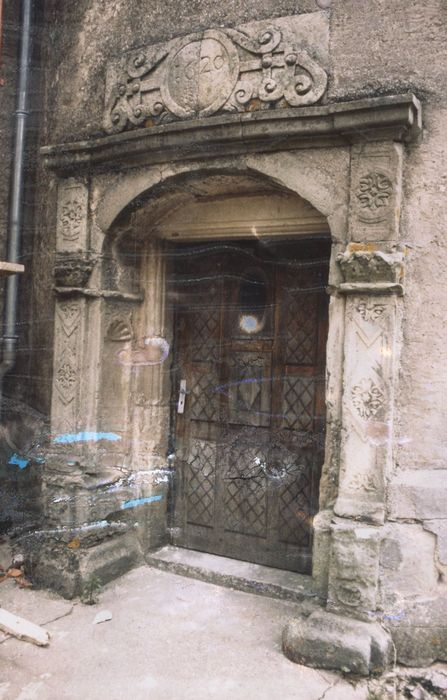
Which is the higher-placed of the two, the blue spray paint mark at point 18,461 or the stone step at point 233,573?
the blue spray paint mark at point 18,461

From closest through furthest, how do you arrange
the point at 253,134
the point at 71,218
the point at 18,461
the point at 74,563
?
the point at 253,134 < the point at 74,563 < the point at 71,218 < the point at 18,461

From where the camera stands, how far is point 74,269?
170 inches

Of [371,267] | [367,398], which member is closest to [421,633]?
[367,398]

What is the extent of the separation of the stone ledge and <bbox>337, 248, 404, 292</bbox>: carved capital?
2.19ft

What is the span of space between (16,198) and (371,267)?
10.2 ft

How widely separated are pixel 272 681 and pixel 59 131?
13.2 ft

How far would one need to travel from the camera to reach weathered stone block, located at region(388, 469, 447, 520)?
338cm

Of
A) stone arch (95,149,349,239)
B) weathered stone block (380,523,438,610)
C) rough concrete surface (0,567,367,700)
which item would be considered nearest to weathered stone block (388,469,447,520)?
weathered stone block (380,523,438,610)

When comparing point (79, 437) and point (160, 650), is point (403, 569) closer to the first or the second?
point (160, 650)

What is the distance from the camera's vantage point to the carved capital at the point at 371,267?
3.36 meters

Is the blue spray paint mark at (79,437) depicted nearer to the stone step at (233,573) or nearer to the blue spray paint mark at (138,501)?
the blue spray paint mark at (138,501)

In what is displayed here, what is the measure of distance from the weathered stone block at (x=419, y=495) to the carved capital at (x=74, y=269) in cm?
253

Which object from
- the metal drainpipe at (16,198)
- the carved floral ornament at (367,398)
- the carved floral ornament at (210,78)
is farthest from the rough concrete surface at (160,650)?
Result: the carved floral ornament at (210,78)

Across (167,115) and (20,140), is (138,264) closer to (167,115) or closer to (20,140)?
(167,115)
